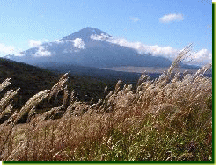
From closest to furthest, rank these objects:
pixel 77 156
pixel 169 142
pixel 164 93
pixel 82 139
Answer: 1. pixel 77 156
2. pixel 169 142
3. pixel 82 139
4. pixel 164 93

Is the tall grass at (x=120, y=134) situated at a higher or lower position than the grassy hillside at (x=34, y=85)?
higher

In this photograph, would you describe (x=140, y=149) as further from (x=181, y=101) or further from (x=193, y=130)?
(x=181, y=101)

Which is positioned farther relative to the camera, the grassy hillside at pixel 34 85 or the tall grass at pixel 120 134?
the grassy hillside at pixel 34 85

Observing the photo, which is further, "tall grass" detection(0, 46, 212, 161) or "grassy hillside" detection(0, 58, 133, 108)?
"grassy hillside" detection(0, 58, 133, 108)

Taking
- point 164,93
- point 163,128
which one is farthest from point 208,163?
point 164,93

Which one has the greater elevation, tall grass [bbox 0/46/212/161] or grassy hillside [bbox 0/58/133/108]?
tall grass [bbox 0/46/212/161]

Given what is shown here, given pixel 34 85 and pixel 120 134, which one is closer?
pixel 120 134

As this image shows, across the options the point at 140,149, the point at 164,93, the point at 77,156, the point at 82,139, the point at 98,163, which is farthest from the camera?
the point at 164,93

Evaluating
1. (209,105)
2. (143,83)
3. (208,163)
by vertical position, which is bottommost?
(208,163)

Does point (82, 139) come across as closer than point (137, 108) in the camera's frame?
Yes

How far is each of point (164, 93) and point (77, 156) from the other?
2.12 meters

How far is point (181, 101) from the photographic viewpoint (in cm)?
405

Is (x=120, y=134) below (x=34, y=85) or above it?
above

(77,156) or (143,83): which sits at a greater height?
(143,83)
